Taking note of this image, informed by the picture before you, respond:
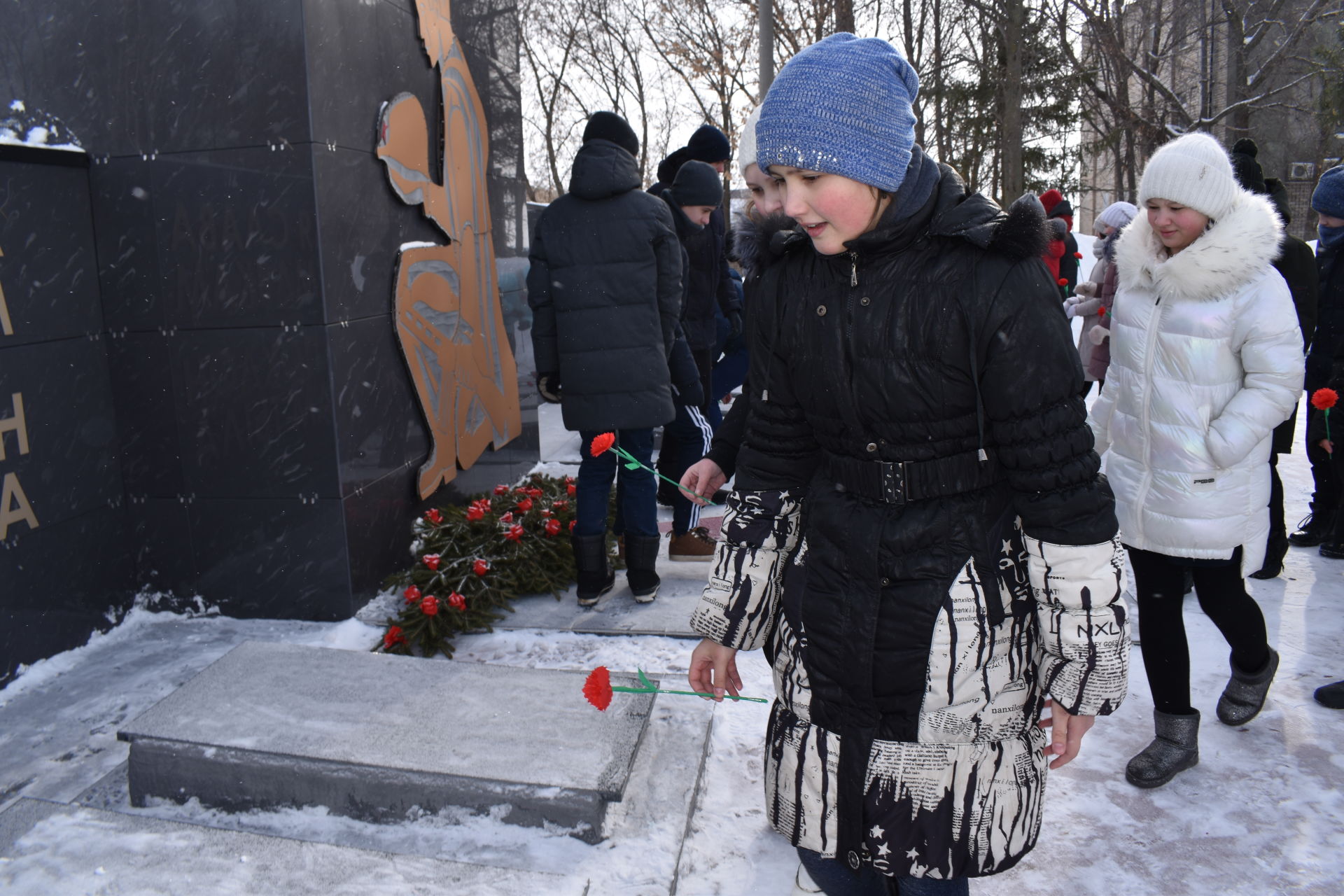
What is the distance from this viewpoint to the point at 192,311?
14.1 ft

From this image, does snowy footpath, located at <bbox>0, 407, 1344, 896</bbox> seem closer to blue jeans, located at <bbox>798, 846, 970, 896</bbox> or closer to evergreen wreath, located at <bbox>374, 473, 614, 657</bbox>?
blue jeans, located at <bbox>798, 846, 970, 896</bbox>

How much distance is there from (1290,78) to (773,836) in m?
46.2

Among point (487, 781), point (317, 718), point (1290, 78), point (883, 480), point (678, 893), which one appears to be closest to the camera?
point (883, 480)

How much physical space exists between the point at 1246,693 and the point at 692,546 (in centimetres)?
273

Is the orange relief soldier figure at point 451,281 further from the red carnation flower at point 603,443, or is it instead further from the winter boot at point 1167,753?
the winter boot at point 1167,753

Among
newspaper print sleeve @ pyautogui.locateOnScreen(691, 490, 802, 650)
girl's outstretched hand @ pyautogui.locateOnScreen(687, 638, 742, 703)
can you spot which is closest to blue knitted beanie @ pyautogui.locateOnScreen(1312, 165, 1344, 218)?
newspaper print sleeve @ pyautogui.locateOnScreen(691, 490, 802, 650)

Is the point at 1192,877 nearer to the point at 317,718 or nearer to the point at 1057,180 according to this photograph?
the point at 317,718

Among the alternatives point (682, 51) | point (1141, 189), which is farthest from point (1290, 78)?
point (1141, 189)

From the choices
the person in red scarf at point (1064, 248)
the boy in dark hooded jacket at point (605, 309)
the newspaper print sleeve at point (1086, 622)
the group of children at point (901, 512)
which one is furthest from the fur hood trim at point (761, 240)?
the person in red scarf at point (1064, 248)

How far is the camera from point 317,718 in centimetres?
305

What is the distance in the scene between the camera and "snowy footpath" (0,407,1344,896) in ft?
8.31

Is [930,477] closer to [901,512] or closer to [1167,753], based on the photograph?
[901,512]

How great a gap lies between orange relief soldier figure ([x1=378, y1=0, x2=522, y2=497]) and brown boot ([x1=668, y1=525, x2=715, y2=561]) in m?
1.32

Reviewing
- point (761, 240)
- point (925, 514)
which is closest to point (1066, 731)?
point (925, 514)
